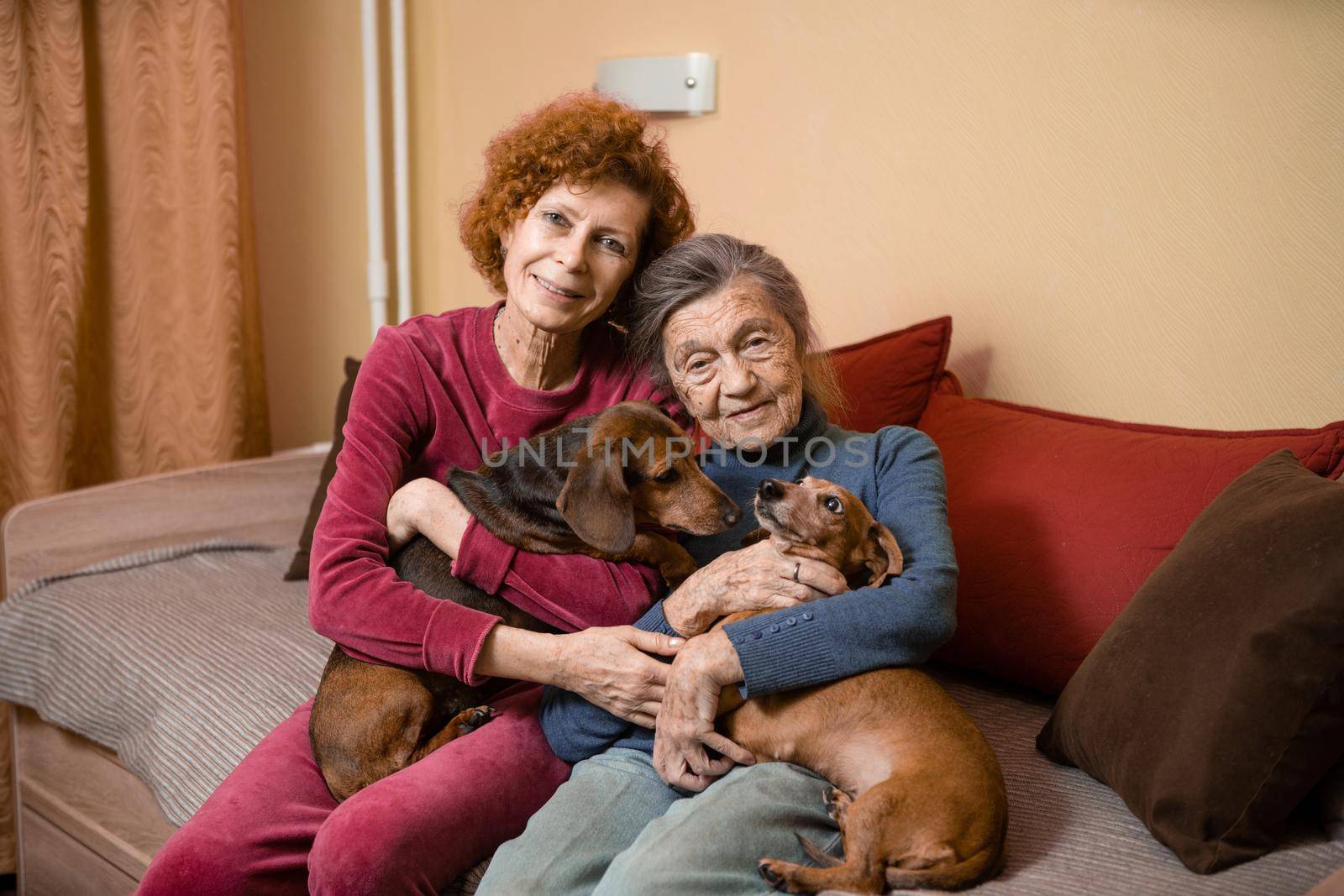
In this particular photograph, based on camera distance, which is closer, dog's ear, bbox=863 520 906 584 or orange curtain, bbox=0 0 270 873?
dog's ear, bbox=863 520 906 584

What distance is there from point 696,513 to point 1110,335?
3.57ft

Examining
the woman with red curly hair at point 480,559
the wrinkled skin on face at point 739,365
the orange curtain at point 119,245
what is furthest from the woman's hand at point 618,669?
the orange curtain at point 119,245

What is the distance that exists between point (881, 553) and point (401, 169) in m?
2.53

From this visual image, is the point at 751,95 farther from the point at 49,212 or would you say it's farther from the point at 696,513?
the point at 49,212

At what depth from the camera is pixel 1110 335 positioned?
2.20m

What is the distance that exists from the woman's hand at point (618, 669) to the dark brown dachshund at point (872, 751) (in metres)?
0.11

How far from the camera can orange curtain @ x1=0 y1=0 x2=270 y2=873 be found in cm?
279

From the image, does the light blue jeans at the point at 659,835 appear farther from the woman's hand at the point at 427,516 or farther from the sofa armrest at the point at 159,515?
the sofa armrest at the point at 159,515

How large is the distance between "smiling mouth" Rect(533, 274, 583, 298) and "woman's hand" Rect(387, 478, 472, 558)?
1.29 ft

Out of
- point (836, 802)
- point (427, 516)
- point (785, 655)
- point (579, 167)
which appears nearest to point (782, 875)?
point (836, 802)

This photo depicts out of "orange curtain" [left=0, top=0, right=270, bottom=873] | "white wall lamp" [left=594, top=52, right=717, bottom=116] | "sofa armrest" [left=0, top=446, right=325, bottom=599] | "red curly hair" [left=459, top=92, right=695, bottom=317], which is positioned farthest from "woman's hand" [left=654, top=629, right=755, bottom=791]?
"orange curtain" [left=0, top=0, right=270, bottom=873]

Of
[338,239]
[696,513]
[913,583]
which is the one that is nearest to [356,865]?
[696,513]

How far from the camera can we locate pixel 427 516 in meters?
1.72

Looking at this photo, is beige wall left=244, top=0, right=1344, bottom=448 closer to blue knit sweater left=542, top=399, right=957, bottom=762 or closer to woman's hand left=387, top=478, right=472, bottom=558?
blue knit sweater left=542, top=399, right=957, bottom=762
